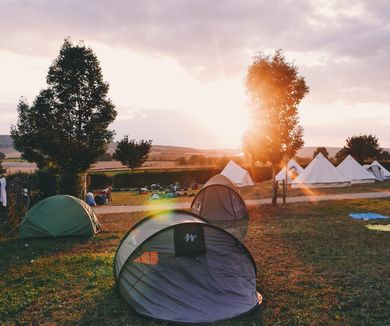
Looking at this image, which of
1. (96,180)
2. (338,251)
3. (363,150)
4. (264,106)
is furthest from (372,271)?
(363,150)

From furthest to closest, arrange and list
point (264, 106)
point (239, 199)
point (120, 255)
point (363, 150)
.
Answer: point (363, 150) < point (264, 106) < point (239, 199) < point (120, 255)

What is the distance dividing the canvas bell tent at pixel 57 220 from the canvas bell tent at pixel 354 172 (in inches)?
1173

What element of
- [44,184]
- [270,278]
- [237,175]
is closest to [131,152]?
[237,175]

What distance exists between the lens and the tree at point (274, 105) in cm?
2023

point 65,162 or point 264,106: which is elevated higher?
point 264,106

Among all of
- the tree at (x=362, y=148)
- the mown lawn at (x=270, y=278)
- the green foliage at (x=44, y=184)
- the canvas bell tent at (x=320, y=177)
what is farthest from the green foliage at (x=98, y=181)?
the tree at (x=362, y=148)

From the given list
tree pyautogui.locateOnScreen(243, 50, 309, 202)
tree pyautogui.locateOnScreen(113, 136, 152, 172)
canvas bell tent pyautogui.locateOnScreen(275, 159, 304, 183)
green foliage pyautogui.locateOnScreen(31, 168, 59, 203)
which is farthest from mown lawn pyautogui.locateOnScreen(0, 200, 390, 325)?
tree pyautogui.locateOnScreen(113, 136, 152, 172)

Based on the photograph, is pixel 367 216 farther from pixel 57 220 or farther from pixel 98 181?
pixel 98 181

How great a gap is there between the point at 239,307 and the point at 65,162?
21.7 meters

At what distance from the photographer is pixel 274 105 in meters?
20.6

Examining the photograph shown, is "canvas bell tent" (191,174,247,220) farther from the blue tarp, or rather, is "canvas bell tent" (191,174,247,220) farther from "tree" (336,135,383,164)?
"tree" (336,135,383,164)

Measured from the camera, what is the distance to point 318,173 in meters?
32.2

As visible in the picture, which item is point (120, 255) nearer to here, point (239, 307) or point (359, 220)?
point (239, 307)

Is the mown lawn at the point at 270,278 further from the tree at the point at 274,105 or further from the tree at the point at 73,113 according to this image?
the tree at the point at 73,113
